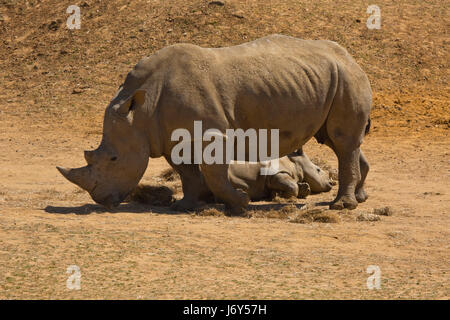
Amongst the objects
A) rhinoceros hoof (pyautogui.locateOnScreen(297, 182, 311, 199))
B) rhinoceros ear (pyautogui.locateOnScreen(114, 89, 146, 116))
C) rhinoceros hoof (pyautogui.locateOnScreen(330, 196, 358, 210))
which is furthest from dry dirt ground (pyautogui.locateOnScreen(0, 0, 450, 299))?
rhinoceros ear (pyautogui.locateOnScreen(114, 89, 146, 116))

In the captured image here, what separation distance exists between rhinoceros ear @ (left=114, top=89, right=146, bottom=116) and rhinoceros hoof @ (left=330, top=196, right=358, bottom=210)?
3.17 metres

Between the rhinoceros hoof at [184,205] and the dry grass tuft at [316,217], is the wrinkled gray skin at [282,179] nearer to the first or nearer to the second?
the rhinoceros hoof at [184,205]

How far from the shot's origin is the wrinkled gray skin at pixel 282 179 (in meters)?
12.0

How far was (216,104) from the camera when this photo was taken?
10820 mm

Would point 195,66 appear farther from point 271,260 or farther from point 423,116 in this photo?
point 423,116

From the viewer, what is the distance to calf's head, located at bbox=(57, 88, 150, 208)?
10.8 meters

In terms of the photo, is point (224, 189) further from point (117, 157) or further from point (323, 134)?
point (323, 134)

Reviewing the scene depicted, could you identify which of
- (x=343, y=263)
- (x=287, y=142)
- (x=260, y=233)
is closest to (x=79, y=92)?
(x=287, y=142)

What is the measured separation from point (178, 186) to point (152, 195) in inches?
65.3

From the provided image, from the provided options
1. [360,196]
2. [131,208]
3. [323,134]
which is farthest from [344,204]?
[131,208]

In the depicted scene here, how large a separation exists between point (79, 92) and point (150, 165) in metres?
7.20

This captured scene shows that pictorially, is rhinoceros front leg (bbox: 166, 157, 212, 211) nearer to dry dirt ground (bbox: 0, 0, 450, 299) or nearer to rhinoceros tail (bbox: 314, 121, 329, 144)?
dry dirt ground (bbox: 0, 0, 450, 299)

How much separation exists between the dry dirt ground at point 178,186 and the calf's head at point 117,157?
0.33m

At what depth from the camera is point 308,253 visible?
29.2 feet
